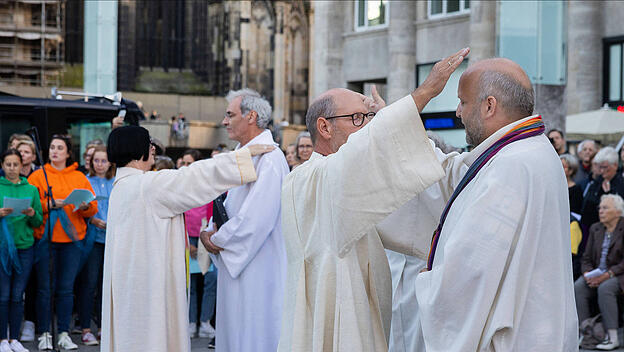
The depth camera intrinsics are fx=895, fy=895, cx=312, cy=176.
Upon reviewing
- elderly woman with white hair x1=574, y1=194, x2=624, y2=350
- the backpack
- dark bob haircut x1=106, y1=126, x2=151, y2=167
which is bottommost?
the backpack

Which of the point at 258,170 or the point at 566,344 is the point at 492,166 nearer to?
the point at 566,344

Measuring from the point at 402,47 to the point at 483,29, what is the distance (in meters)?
2.98

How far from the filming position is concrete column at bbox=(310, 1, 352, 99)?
24.8m

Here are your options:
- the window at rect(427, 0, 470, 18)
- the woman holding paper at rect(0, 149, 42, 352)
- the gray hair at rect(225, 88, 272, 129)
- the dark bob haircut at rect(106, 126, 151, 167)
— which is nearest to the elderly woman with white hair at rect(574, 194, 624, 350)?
the gray hair at rect(225, 88, 272, 129)

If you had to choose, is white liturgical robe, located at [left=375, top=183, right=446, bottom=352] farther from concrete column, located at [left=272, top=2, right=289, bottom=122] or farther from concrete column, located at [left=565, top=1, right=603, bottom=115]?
concrete column, located at [left=272, top=2, right=289, bottom=122]

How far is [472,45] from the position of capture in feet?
68.5

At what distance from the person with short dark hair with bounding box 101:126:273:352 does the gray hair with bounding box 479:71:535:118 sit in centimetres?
253

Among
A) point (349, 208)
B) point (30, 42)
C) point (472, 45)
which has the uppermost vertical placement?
point (30, 42)

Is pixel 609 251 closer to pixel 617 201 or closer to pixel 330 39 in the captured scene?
pixel 617 201

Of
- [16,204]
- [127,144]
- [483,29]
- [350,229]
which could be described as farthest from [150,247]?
[483,29]

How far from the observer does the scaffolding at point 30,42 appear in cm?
3600

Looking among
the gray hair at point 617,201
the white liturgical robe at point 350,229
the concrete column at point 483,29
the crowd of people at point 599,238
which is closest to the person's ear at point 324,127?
the white liturgical robe at point 350,229

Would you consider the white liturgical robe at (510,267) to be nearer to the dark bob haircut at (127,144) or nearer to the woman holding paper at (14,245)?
the dark bob haircut at (127,144)

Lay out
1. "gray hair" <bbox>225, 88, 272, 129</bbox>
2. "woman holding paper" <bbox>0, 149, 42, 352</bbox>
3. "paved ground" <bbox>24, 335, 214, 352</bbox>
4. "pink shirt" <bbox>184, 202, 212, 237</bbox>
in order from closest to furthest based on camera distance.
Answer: "gray hair" <bbox>225, 88, 272, 129</bbox>, "woman holding paper" <bbox>0, 149, 42, 352</bbox>, "paved ground" <bbox>24, 335, 214, 352</bbox>, "pink shirt" <bbox>184, 202, 212, 237</bbox>
